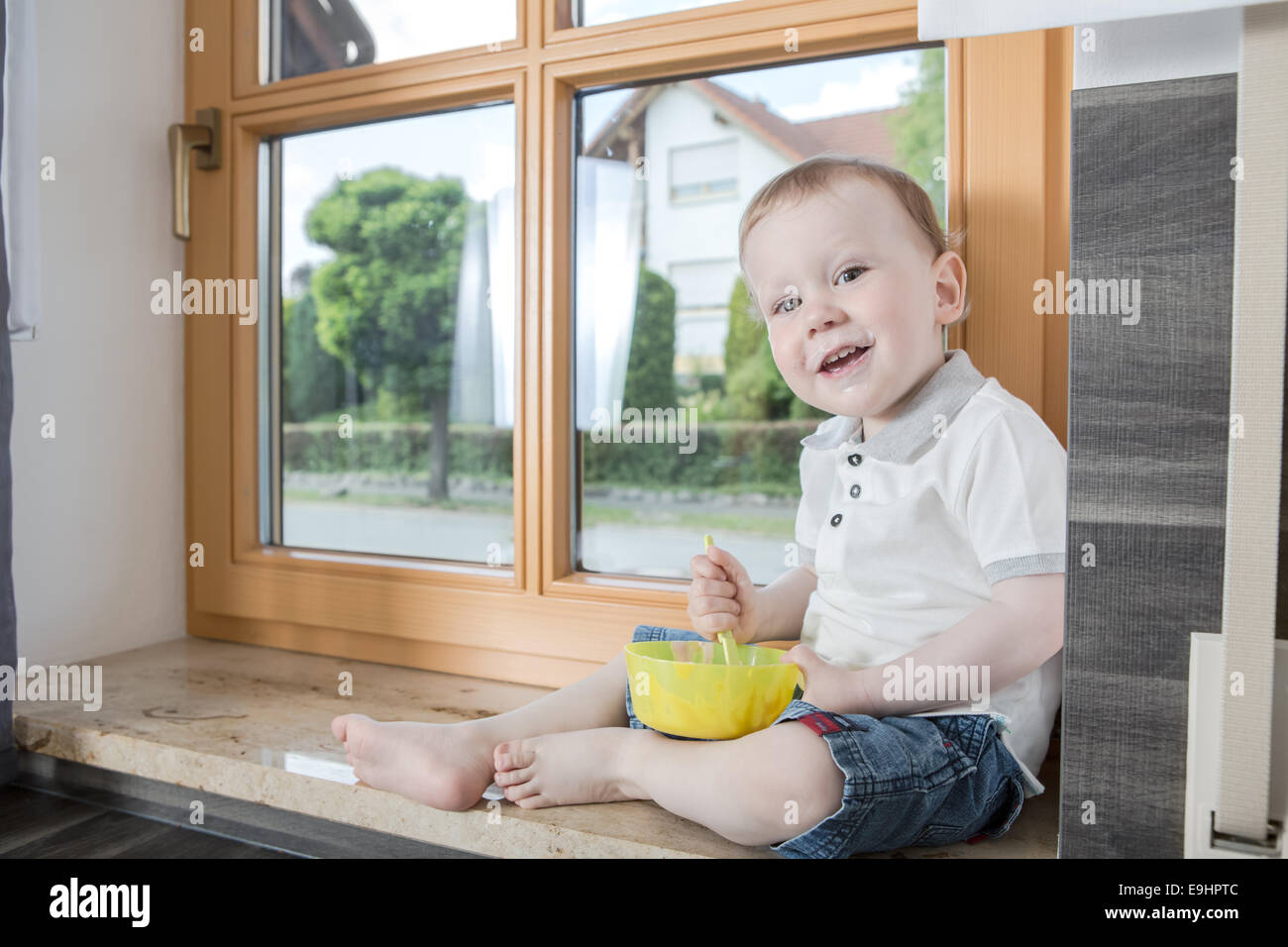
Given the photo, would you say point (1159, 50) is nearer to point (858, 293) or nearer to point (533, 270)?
point (858, 293)

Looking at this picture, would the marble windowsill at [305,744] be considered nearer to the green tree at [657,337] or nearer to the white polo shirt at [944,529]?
the white polo shirt at [944,529]

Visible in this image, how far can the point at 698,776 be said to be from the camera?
2.57 feet

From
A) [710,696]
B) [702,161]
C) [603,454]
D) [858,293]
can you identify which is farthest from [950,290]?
→ [603,454]

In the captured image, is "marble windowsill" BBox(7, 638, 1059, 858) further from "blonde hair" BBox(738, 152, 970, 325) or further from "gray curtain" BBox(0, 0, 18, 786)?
"blonde hair" BBox(738, 152, 970, 325)

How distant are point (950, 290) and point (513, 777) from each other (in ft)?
2.07

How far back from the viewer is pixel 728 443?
3854 mm

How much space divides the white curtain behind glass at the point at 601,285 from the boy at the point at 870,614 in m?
0.41

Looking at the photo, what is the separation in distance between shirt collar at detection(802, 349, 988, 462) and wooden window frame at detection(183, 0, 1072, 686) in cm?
15

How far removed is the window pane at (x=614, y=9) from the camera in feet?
4.09

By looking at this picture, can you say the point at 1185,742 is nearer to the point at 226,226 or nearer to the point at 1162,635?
the point at 1162,635

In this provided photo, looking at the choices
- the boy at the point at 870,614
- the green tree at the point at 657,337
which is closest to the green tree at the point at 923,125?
the boy at the point at 870,614

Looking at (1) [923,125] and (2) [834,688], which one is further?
(1) [923,125]

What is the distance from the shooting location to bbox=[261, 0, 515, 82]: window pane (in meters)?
1.38

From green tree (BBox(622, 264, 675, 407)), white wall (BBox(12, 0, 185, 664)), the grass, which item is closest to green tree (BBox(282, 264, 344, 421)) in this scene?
white wall (BBox(12, 0, 185, 664))
